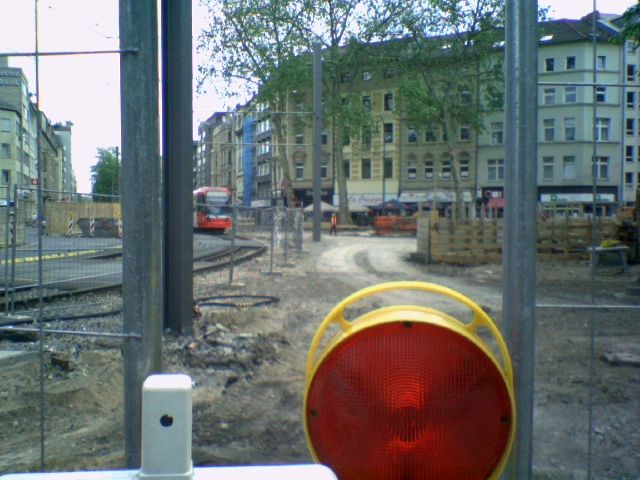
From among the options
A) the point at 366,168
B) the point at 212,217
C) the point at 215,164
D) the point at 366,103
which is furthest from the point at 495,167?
the point at 366,168

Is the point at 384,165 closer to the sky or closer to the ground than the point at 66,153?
closer to the sky

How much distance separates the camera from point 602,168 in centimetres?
261

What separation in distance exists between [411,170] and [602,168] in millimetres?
37146

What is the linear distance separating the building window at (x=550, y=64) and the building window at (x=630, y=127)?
0.39 m

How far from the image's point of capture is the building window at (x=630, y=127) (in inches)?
103

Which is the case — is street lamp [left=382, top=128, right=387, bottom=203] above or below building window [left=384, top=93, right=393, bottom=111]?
below

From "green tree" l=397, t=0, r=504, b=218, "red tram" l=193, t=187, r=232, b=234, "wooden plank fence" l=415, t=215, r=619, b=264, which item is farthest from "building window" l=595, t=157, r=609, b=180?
"wooden plank fence" l=415, t=215, r=619, b=264

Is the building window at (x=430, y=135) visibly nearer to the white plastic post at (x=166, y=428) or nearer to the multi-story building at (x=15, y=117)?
the multi-story building at (x=15, y=117)

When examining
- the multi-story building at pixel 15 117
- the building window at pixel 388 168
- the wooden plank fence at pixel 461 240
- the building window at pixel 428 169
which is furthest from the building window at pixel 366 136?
the multi-story building at pixel 15 117

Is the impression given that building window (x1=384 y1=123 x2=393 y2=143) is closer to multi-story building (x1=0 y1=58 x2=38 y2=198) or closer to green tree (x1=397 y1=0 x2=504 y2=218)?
green tree (x1=397 y1=0 x2=504 y2=218)

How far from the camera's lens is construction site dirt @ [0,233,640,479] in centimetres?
354

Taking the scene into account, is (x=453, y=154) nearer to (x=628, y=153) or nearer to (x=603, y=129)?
(x=628, y=153)

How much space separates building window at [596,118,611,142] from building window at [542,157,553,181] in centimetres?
24

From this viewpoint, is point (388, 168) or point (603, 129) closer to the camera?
point (603, 129)
